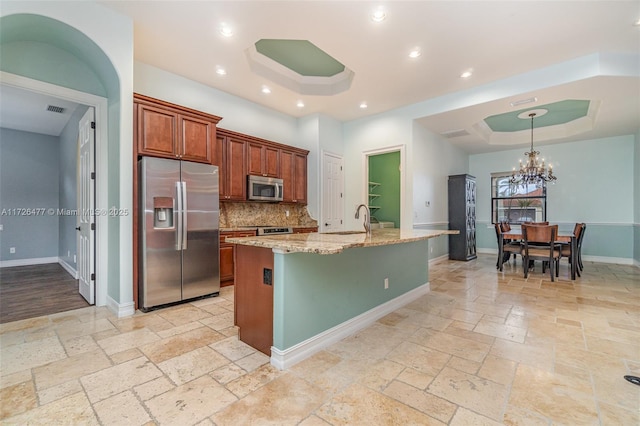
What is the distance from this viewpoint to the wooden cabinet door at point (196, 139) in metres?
3.57

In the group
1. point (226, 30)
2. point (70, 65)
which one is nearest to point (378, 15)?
point (226, 30)

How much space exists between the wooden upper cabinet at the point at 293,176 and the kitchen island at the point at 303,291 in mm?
2955

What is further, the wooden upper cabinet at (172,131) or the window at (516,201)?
the window at (516,201)

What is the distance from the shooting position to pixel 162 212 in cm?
334

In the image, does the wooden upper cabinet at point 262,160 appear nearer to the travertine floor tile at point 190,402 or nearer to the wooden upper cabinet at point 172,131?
the wooden upper cabinet at point 172,131

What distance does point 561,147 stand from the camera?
6988 mm

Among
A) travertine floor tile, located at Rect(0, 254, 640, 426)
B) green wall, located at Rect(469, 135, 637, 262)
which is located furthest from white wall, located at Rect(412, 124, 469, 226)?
travertine floor tile, located at Rect(0, 254, 640, 426)

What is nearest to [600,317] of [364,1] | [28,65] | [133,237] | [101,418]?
[364,1]

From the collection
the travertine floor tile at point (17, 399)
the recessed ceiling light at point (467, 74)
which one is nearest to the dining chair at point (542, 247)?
the recessed ceiling light at point (467, 74)

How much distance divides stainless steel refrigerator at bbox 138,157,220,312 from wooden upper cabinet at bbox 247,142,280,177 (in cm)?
125

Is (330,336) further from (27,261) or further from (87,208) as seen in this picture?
(27,261)

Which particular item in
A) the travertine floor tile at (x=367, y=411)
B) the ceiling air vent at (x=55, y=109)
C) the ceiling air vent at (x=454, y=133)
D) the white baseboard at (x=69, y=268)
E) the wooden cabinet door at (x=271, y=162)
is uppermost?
the ceiling air vent at (x=55, y=109)

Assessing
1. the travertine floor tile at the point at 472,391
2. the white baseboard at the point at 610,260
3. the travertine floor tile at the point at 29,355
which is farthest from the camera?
the white baseboard at the point at 610,260

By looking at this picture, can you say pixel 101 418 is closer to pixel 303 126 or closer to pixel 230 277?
pixel 230 277
